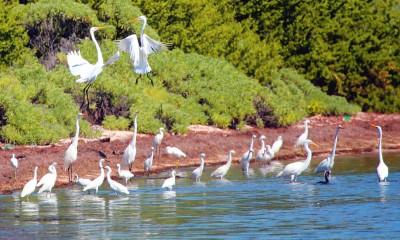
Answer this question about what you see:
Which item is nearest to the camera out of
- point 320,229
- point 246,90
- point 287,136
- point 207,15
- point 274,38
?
point 320,229

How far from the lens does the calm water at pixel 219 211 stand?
51.9 ft

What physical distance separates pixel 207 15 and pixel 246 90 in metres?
8.36

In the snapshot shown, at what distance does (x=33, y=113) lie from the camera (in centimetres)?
2831

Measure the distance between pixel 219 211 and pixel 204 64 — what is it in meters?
21.3

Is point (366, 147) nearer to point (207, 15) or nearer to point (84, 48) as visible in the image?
point (84, 48)

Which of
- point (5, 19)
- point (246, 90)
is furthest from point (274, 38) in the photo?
point (5, 19)

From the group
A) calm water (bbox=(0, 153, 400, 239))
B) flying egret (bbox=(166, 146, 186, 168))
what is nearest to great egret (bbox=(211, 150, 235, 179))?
calm water (bbox=(0, 153, 400, 239))

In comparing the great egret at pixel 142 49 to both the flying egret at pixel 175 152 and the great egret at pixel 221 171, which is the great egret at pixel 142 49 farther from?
the flying egret at pixel 175 152

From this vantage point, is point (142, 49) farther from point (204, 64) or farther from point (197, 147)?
point (204, 64)

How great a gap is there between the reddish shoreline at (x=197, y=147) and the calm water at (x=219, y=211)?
1.80 m

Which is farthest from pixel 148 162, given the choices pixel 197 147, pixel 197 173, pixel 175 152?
pixel 197 147

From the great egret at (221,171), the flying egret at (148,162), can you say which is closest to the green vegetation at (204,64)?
the flying egret at (148,162)

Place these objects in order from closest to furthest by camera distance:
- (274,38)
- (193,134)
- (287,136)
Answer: (193,134), (287,136), (274,38)

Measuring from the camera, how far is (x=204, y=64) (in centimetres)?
3916
